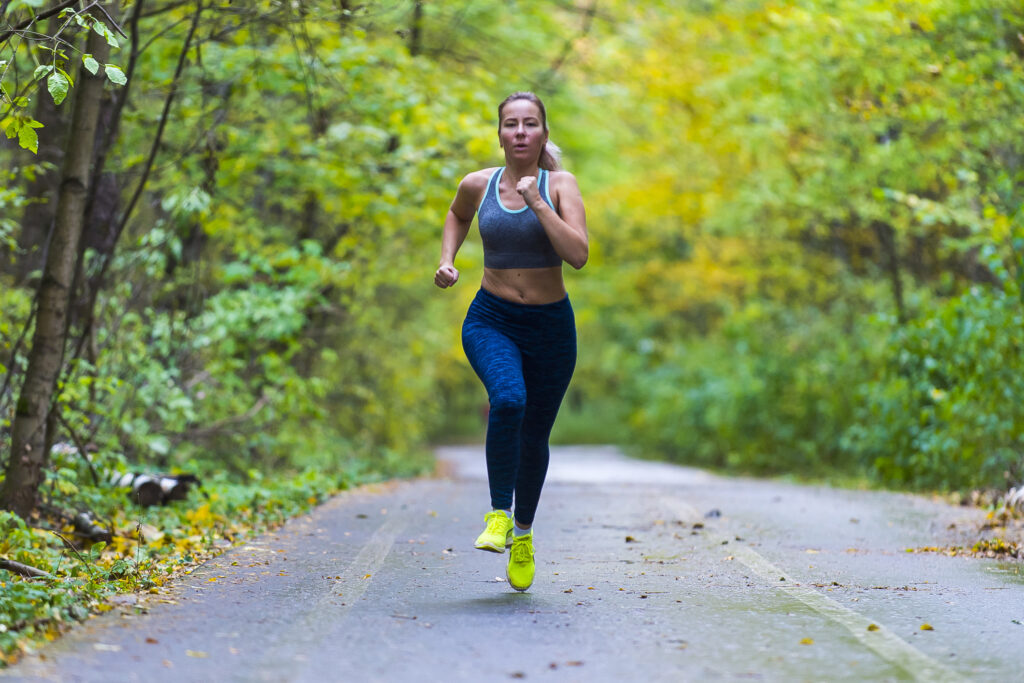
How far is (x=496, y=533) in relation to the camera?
562 centimetres

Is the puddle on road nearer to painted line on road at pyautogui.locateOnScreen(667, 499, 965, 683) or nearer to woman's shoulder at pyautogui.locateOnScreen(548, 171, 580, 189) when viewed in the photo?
painted line on road at pyautogui.locateOnScreen(667, 499, 965, 683)

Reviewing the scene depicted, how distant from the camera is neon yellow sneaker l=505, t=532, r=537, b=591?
5.85 meters

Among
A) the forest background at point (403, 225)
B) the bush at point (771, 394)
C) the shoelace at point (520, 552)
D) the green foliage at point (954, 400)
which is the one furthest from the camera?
the bush at point (771, 394)

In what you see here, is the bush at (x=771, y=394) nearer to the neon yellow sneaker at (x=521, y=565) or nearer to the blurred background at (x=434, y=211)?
the blurred background at (x=434, y=211)

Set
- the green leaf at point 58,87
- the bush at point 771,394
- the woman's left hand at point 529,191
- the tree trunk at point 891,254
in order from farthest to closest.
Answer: the bush at point 771,394, the tree trunk at point 891,254, the woman's left hand at point 529,191, the green leaf at point 58,87

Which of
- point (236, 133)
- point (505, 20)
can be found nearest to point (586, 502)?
point (236, 133)

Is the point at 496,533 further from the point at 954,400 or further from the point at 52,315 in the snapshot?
the point at 954,400

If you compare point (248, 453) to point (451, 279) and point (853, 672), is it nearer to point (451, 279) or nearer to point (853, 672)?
point (451, 279)

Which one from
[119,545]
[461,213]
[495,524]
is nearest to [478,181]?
[461,213]

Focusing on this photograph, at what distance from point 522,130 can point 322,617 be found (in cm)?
236

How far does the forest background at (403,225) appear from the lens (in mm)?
8242

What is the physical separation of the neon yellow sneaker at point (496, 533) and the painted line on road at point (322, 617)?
62cm

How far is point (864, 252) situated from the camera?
22266mm

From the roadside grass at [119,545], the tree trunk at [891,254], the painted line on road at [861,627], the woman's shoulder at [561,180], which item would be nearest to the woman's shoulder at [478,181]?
the woman's shoulder at [561,180]
